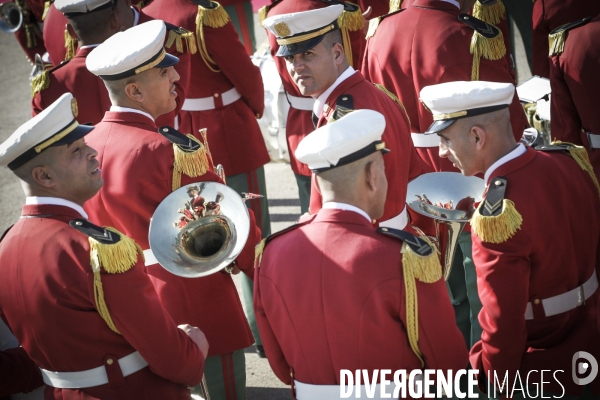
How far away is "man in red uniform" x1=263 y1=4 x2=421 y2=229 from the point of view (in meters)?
3.70

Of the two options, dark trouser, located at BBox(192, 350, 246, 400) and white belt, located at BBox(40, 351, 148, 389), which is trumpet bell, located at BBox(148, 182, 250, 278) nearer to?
white belt, located at BBox(40, 351, 148, 389)

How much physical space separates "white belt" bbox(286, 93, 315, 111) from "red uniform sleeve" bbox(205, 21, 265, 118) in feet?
0.90

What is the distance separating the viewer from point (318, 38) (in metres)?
3.83

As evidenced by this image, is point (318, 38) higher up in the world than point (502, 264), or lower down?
higher up

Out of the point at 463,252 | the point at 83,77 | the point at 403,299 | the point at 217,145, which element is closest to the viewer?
the point at 403,299

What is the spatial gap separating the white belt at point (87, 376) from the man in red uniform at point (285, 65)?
7.10 feet

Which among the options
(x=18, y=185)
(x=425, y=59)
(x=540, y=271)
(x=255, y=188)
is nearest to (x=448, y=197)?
(x=540, y=271)

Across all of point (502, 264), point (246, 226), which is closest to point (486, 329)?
point (502, 264)

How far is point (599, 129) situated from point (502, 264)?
168cm

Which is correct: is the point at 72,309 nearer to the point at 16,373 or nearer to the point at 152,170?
the point at 16,373

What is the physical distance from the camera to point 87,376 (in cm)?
303

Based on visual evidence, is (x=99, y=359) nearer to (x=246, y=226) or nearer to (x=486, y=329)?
(x=246, y=226)

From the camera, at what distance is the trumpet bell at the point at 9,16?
792 cm

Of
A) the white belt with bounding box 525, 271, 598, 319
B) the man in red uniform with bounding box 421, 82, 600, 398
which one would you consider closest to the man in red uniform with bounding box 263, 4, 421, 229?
the man in red uniform with bounding box 421, 82, 600, 398
